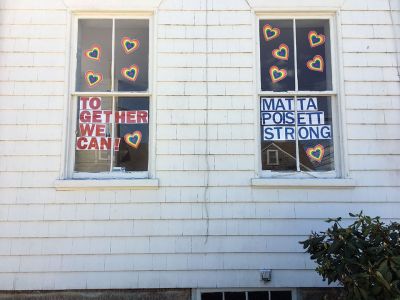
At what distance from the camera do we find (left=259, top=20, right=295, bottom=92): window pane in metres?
5.48

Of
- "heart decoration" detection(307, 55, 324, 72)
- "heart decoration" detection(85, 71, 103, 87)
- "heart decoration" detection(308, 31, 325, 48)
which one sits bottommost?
"heart decoration" detection(85, 71, 103, 87)

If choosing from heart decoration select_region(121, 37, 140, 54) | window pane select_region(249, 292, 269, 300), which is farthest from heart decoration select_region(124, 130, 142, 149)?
window pane select_region(249, 292, 269, 300)

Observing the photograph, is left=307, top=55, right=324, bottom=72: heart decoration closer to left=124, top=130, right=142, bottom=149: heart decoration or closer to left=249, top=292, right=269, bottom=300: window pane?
left=124, top=130, right=142, bottom=149: heart decoration

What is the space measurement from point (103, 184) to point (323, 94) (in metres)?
2.79

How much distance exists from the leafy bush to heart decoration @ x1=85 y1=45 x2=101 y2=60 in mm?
3304

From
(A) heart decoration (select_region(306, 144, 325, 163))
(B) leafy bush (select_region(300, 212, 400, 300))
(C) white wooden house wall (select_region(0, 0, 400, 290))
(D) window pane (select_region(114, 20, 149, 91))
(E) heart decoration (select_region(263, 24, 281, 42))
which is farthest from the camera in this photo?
(E) heart decoration (select_region(263, 24, 281, 42))

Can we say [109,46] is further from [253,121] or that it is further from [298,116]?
[298,116]

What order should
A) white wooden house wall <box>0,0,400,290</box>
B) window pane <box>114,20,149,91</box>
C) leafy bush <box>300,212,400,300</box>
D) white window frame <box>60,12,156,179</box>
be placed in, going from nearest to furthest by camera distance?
leafy bush <box>300,212,400,300</box>, white wooden house wall <box>0,0,400,290</box>, white window frame <box>60,12,156,179</box>, window pane <box>114,20,149,91</box>

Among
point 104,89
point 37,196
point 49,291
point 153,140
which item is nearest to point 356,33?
point 153,140

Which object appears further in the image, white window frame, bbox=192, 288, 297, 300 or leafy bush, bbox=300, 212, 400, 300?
white window frame, bbox=192, 288, 297, 300

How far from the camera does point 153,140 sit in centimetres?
525

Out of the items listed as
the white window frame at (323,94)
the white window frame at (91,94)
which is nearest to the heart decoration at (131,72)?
the white window frame at (91,94)

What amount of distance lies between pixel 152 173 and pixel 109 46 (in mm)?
1680

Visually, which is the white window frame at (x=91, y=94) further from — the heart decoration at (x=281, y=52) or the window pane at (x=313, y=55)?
the window pane at (x=313, y=55)
